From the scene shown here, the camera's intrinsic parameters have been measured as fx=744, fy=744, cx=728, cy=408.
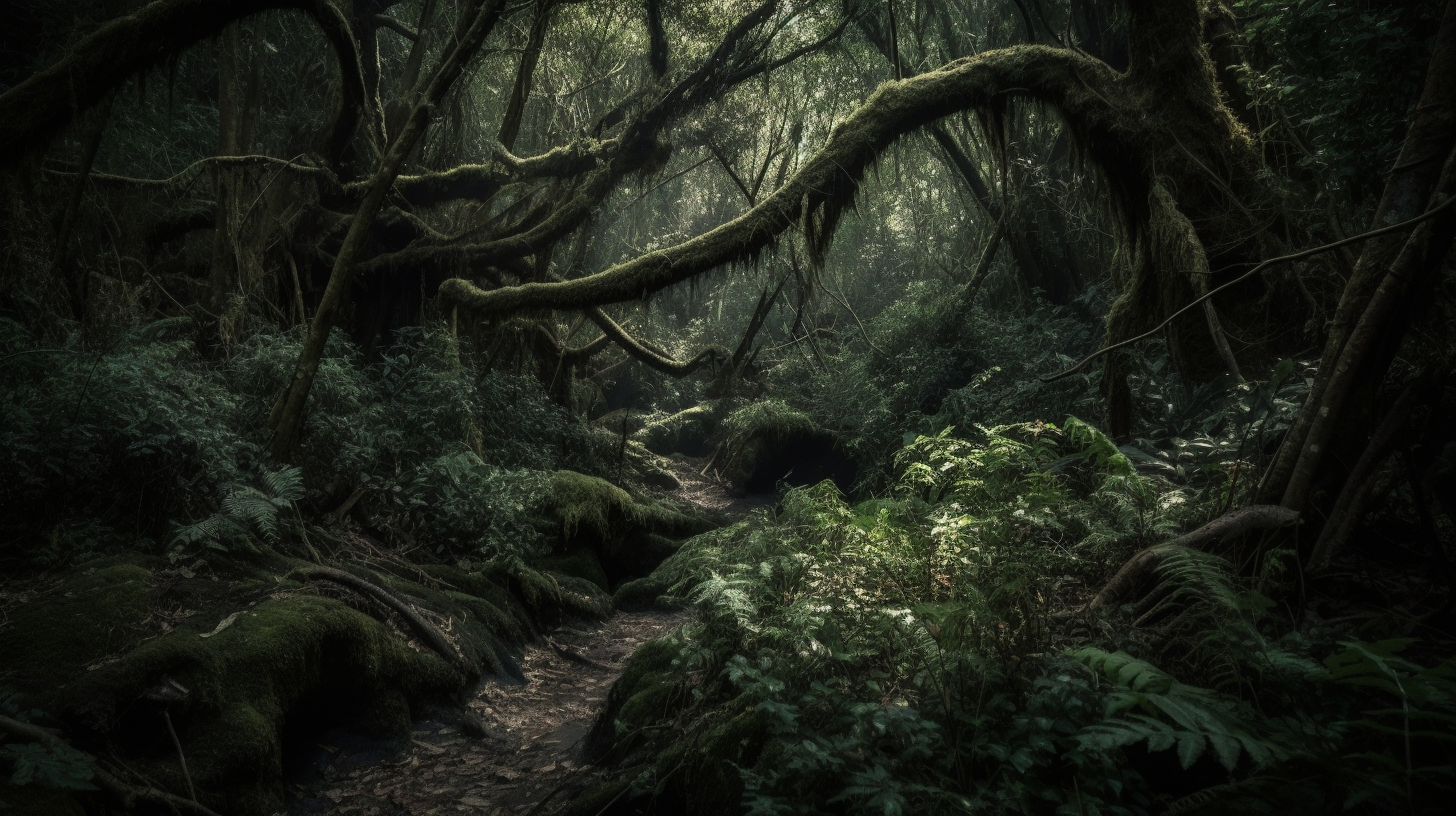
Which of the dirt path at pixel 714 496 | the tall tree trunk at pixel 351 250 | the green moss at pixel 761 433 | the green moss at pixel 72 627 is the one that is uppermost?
the tall tree trunk at pixel 351 250

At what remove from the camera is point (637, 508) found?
1040 cm

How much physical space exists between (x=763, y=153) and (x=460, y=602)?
1619cm

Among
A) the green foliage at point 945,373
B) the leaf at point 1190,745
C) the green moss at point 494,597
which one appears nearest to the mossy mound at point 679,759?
the leaf at point 1190,745

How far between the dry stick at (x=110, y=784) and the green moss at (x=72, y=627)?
48cm

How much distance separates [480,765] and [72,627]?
2.34 metres

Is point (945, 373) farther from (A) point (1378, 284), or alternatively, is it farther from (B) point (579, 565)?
(A) point (1378, 284)

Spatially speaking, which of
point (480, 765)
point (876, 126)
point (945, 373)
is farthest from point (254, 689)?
point (945, 373)

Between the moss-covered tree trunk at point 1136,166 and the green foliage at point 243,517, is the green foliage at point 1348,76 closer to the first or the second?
the moss-covered tree trunk at point 1136,166

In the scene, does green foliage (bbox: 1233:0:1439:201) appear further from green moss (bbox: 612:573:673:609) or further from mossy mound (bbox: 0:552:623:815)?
green moss (bbox: 612:573:673:609)

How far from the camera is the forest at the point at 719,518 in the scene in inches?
104

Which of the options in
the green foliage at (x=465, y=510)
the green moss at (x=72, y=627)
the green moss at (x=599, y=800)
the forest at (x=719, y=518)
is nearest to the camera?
the forest at (x=719, y=518)

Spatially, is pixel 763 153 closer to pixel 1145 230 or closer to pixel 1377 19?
pixel 1145 230

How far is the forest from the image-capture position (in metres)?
2.63

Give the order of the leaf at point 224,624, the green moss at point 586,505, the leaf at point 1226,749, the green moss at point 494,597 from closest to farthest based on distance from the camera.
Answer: the leaf at point 1226,749 < the leaf at point 224,624 < the green moss at point 494,597 < the green moss at point 586,505
